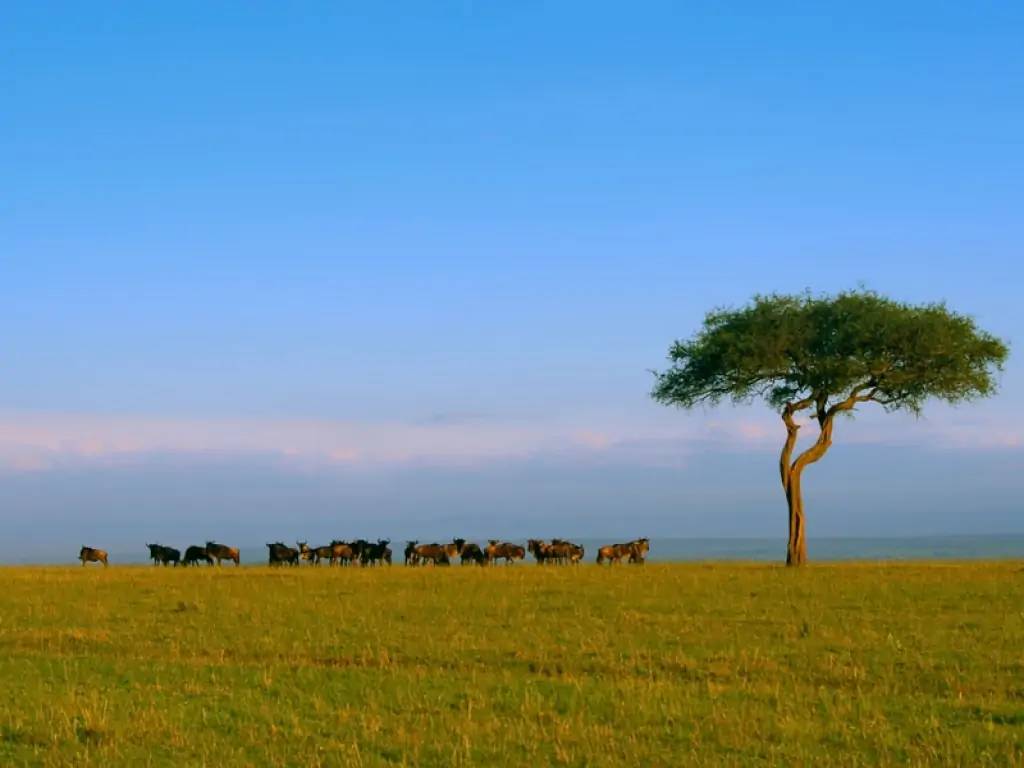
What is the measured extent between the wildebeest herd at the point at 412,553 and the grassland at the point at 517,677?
80.7 feet

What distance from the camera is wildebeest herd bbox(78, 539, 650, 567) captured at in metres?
58.4

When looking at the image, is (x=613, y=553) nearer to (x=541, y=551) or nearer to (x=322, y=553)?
(x=541, y=551)

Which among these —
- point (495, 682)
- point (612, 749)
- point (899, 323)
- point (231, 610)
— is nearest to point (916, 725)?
point (612, 749)

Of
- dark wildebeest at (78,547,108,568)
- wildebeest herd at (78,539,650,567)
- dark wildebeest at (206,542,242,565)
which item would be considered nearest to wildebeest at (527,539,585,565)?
wildebeest herd at (78,539,650,567)

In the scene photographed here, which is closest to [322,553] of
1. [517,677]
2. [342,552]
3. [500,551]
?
[342,552]

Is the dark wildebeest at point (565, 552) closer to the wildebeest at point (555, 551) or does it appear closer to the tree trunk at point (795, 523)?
the wildebeest at point (555, 551)

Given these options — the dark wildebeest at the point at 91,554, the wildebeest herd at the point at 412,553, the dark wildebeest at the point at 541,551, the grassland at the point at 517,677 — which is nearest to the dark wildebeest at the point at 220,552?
the wildebeest herd at the point at 412,553

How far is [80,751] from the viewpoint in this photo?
13.6 m

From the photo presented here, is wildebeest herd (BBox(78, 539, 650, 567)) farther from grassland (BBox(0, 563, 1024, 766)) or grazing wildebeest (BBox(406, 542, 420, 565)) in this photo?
grassland (BBox(0, 563, 1024, 766))

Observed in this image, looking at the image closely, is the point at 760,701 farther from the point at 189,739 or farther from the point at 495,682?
the point at 189,739

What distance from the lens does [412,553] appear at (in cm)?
5922

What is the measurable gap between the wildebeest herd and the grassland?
24607 millimetres

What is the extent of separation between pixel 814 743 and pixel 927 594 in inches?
788

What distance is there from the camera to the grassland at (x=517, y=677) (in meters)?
13.7
